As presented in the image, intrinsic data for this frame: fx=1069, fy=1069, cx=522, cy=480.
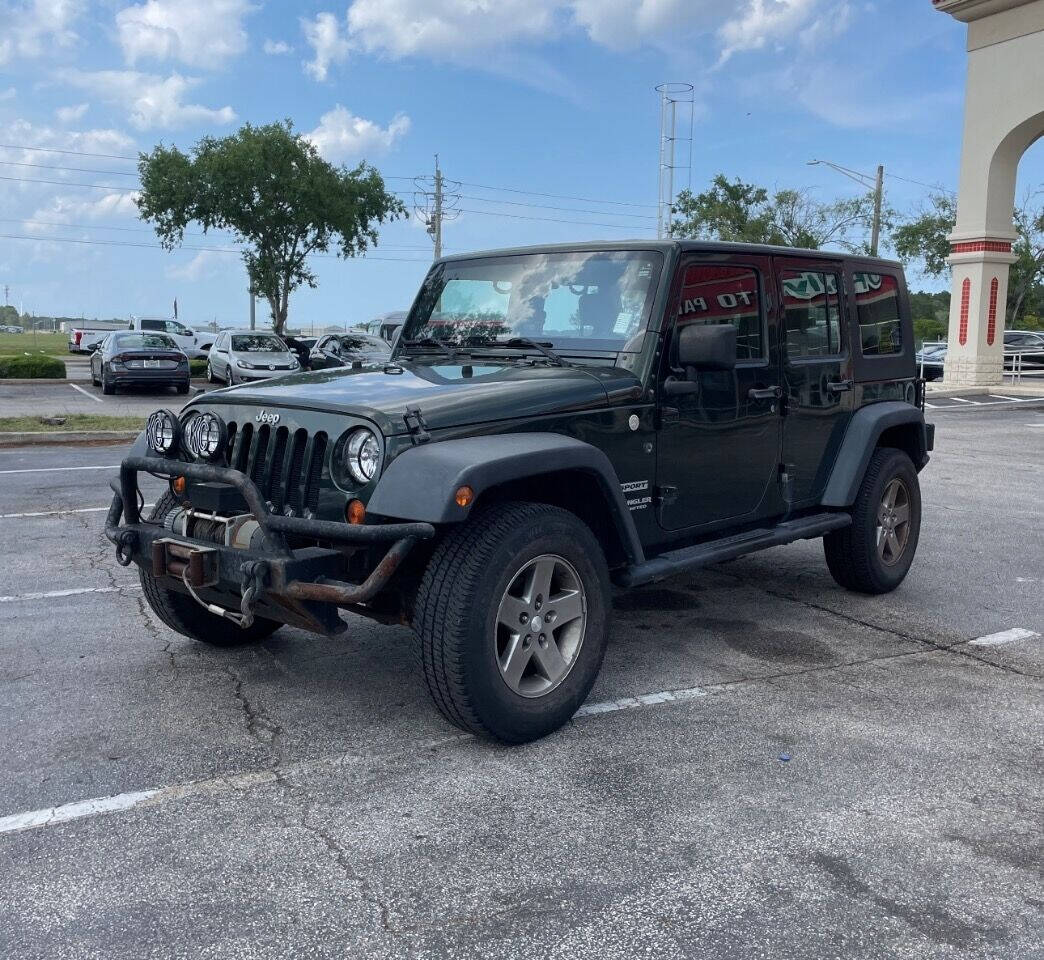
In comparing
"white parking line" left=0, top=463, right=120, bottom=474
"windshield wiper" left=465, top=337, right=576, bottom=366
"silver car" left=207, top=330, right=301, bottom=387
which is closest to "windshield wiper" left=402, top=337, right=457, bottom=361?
"windshield wiper" left=465, top=337, right=576, bottom=366

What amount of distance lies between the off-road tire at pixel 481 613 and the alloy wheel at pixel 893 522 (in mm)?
2840

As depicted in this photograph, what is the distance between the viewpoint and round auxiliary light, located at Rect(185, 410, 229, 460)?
4.22 m

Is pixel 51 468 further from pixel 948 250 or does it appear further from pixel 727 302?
pixel 948 250

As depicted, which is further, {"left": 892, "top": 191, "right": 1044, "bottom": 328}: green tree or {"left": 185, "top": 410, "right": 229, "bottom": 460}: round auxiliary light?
{"left": 892, "top": 191, "right": 1044, "bottom": 328}: green tree

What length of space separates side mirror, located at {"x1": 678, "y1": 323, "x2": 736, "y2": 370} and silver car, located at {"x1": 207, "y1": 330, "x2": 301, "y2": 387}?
19622 millimetres

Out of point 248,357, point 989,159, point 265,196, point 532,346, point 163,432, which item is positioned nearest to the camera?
point 163,432

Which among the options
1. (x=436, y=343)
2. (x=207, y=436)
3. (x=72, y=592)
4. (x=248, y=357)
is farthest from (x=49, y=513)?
(x=248, y=357)

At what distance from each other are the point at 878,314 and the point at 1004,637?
198 cm

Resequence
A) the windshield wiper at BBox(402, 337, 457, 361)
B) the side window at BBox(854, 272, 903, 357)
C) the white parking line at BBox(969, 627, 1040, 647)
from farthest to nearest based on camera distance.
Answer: the side window at BBox(854, 272, 903, 357) → the white parking line at BBox(969, 627, 1040, 647) → the windshield wiper at BBox(402, 337, 457, 361)

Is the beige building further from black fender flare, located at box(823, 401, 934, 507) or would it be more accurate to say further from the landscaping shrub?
black fender flare, located at box(823, 401, 934, 507)

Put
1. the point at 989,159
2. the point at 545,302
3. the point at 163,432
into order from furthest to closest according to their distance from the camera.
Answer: the point at 989,159 → the point at 545,302 → the point at 163,432

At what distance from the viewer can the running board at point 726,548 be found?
449 centimetres

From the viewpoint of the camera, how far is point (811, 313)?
568cm

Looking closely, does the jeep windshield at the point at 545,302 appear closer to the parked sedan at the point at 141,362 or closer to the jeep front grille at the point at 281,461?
the jeep front grille at the point at 281,461
